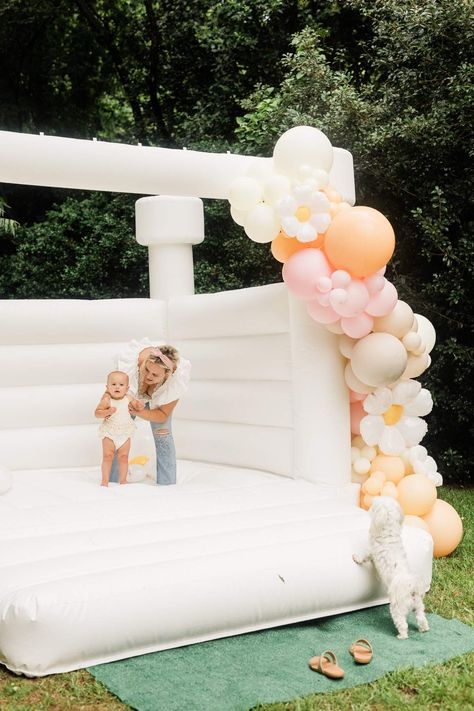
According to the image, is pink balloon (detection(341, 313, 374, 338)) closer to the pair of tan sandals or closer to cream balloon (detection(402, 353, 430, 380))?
cream balloon (detection(402, 353, 430, 380))

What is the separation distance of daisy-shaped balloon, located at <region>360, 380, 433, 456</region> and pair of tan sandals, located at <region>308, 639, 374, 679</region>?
4.40 ft

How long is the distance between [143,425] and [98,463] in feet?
1.09

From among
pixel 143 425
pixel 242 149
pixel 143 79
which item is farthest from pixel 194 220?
pixel 143 79

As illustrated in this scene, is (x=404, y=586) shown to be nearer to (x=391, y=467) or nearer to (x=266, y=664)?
(x=266, y=664)

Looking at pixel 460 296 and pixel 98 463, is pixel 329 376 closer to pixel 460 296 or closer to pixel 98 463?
pixel 98 463

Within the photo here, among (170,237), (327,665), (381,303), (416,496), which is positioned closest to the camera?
(327,665)

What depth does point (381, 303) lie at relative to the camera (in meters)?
3.69

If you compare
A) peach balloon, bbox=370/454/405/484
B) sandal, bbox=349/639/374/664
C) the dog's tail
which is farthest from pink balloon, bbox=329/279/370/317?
sandal, bbox=349/639/374/664

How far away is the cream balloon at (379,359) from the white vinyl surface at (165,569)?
0.56 meters

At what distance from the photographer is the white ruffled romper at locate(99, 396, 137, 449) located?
4.05 m

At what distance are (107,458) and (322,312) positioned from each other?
1236 mm

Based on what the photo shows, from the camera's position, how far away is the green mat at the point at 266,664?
2400mm

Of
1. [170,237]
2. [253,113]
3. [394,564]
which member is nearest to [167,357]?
[170,237]

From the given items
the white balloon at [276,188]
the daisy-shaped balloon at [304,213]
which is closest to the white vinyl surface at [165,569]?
the daisy-shaped balloon at [304,213]
